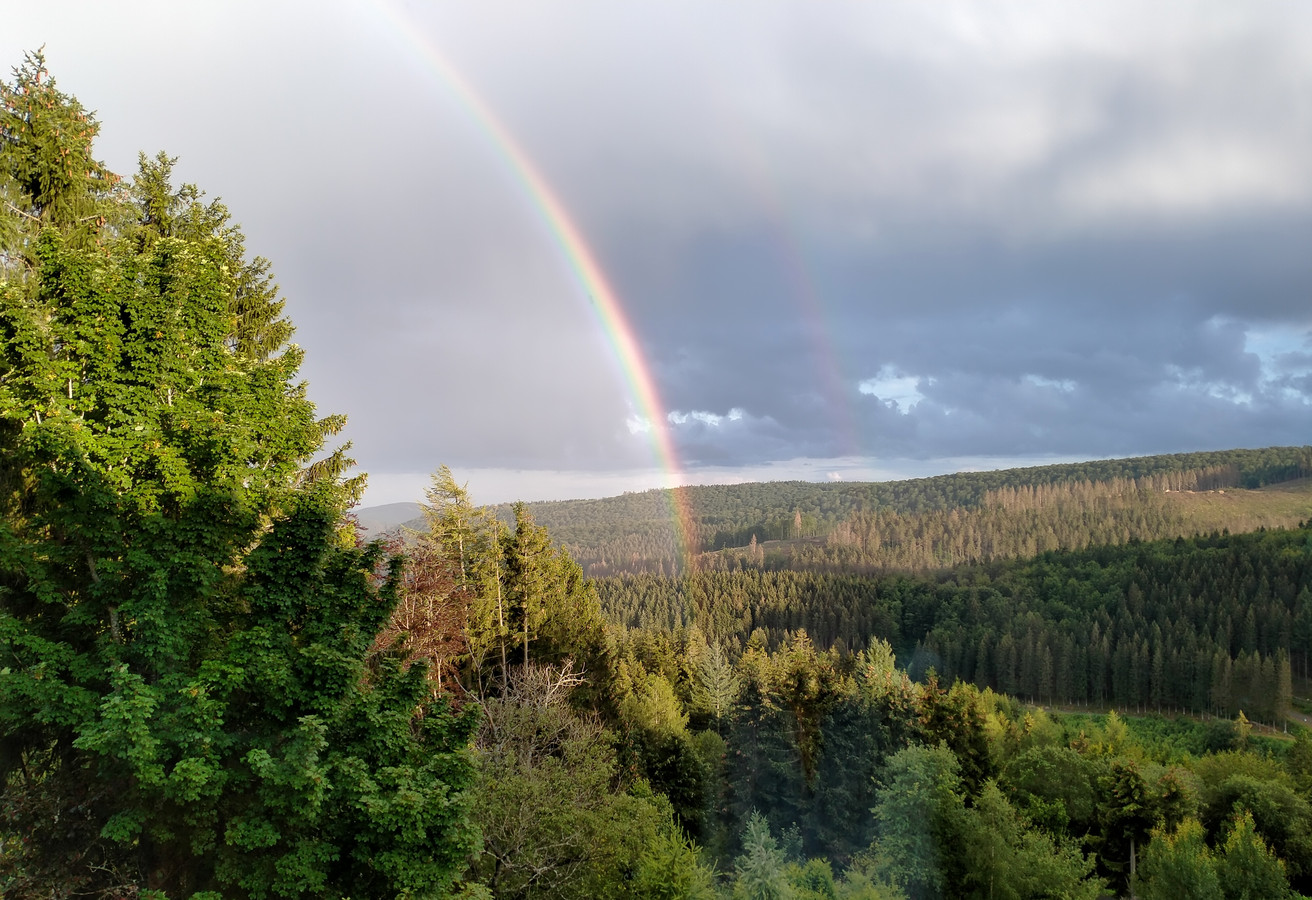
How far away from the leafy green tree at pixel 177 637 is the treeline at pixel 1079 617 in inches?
2584

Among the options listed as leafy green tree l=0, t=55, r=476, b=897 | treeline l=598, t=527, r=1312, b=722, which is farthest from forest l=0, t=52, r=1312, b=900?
treeline l=598, t=527, r=1312, b=722

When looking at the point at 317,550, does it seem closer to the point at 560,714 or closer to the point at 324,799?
the point at 324,799

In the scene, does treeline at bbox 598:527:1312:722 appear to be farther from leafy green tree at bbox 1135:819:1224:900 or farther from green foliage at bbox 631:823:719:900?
green foliage at bbox 631:823:719:900

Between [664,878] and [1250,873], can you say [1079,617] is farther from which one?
[664,878]

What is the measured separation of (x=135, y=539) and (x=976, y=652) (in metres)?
119

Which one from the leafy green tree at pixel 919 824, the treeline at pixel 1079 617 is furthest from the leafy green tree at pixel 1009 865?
the treeline at pixel 1079 617

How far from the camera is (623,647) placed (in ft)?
199

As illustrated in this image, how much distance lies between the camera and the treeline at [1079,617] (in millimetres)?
90438

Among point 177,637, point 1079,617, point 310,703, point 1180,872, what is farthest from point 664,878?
point 1079,617

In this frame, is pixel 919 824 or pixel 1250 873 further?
pixel 919 824

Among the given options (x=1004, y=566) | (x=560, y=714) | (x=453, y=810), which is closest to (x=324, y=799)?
(x=453, y=810)

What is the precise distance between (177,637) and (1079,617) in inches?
5338

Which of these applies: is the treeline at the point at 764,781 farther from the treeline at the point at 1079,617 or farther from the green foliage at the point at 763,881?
the treeline at the point at 1079,617

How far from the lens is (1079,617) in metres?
117
